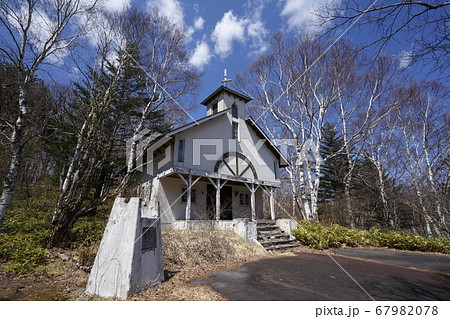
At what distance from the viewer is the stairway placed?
9234mm

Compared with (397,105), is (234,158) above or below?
below

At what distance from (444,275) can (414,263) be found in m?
1.48

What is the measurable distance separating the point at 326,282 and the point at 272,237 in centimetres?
552

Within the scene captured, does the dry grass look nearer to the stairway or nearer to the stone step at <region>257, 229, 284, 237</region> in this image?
the stairway

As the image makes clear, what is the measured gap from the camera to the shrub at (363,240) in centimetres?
888

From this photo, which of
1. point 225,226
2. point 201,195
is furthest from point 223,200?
point 225,226

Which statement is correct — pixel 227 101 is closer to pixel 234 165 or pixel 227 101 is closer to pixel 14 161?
pixel 234 165

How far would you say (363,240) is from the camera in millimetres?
10141

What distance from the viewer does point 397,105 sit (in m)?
14.6

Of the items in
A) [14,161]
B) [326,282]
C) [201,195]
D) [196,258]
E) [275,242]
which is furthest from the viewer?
[201,195]

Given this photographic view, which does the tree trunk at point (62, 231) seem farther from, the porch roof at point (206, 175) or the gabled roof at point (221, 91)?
the gabled roof at point (221, 91)

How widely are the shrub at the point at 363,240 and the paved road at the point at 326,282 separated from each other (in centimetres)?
328

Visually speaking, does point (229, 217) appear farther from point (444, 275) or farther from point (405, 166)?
point (405, 166)
